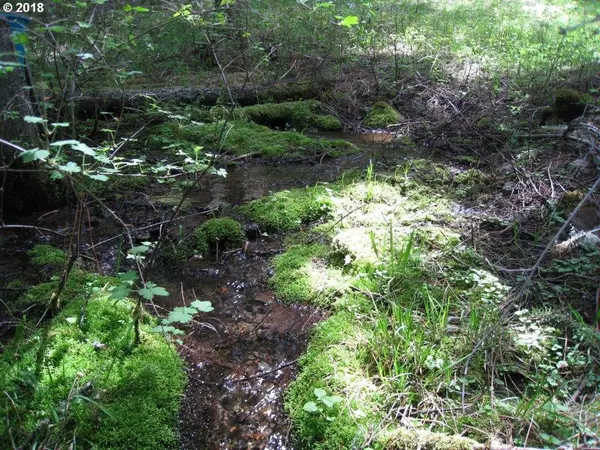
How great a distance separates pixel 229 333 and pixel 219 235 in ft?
4.17

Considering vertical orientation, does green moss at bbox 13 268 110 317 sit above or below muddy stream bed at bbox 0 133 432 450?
above

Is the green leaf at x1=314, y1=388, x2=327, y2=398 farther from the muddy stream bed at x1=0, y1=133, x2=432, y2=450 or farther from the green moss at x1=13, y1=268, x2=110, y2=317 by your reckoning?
the green moss at x1=13, y1=268, x2=110, y2=317

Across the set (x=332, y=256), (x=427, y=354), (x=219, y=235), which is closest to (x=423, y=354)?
(x=427, y=354)

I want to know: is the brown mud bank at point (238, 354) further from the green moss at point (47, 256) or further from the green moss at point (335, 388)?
the green moss at point (47, 256)

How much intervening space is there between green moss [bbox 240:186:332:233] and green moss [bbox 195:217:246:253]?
0.35 metres

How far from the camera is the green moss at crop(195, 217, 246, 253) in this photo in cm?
436

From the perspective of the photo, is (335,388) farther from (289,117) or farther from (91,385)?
(289,117)

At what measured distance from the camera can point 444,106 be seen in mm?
7914

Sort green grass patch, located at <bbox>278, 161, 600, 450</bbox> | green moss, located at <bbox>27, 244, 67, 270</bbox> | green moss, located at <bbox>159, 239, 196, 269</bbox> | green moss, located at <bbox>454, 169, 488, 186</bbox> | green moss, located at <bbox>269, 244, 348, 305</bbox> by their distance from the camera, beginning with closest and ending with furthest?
1. green grass patch, located at <bbox>278, 161, 600, 450</bbox>
2. green moss, located at <bbox>269, 244, 348, 305</bbox>
3. green moss, located at <bbox>27, 244, 67, 270</bbox>
4. green moss, located at <bbox>159, 239, 196, 269</bbox>
5. green moss, located at <bbox>454, 169, 488, 186</bbox>

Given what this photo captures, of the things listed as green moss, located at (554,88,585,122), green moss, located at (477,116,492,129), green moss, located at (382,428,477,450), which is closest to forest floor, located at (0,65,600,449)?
green moss, located at (382,428,477,450)

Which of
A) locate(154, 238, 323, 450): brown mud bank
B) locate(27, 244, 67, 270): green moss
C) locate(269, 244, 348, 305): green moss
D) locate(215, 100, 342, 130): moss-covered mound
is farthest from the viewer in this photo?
locate(215, 100, 342, 130): moss-covered mound

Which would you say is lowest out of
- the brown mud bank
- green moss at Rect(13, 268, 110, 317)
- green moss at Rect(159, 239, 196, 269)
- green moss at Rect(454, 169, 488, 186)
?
the brown mud bank

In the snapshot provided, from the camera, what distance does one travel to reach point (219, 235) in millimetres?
4410

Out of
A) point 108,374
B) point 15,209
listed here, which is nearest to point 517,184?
point 108,374
